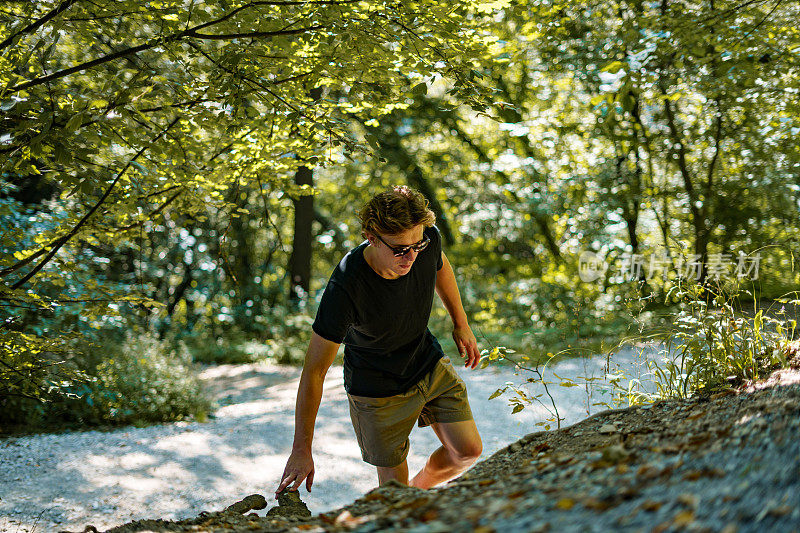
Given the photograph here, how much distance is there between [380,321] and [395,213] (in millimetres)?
526

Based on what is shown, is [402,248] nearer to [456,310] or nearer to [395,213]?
[395,213]

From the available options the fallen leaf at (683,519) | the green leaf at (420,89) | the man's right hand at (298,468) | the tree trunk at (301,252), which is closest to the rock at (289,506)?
the man's right hand at (298,468)

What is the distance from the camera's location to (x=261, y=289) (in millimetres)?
11516

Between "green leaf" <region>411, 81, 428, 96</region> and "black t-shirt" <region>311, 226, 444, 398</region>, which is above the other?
"green leaf" <region>411, 81, 428, 96</region>

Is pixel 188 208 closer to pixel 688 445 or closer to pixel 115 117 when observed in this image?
pixel 115 117

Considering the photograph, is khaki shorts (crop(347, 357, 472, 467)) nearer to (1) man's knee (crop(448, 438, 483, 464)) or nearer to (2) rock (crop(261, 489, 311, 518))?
(1) man's knee (crop(448, 438, 483, 464))

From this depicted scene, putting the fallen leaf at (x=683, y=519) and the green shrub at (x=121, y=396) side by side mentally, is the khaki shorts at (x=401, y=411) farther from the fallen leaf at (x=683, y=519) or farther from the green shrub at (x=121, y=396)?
the green shrub at (x=121, y=396)

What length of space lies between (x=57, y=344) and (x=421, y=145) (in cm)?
1023

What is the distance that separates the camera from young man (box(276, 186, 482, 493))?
109 inches

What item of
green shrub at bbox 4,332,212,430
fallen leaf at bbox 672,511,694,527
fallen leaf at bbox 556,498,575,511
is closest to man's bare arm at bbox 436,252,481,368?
fallen leaf at bbox 556,498,575,511

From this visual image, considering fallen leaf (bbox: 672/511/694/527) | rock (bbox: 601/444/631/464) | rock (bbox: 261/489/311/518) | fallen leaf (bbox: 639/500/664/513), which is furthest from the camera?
rock (bbox: 261/489/311/518)

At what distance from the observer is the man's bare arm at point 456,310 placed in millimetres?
3451

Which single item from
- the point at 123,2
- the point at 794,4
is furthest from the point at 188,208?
the point at 794,4

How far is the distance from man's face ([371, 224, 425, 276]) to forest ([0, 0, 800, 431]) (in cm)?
44
